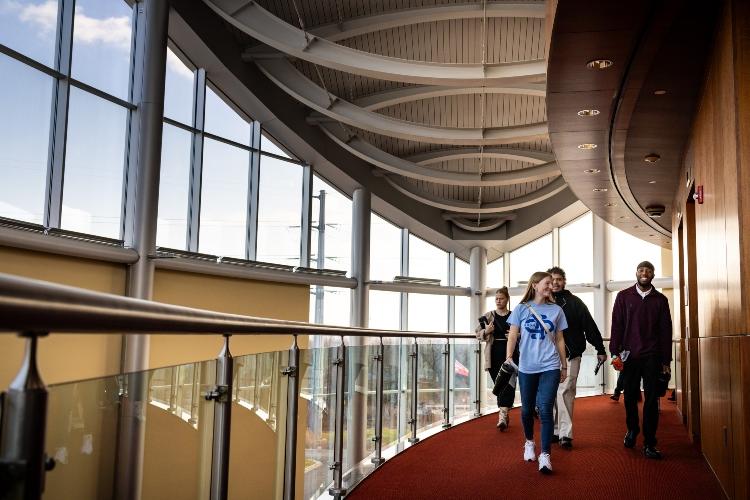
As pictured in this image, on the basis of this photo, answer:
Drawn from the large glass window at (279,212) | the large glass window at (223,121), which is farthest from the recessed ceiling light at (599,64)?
the large glass window at (279,212)

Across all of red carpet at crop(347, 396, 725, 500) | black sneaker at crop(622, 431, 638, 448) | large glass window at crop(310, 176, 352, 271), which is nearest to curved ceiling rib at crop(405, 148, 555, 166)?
large glass window at crop(310, 176, 352, 271)

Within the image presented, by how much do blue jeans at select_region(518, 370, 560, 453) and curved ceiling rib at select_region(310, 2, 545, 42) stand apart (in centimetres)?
939

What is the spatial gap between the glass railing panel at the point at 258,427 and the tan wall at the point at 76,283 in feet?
25.5

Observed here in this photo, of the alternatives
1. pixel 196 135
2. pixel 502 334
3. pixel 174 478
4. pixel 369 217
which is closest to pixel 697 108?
pixel 502 334

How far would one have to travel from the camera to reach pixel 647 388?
6.41 metres

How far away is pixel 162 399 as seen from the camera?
2285mm

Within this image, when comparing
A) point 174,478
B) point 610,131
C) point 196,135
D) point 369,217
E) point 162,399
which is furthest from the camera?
point 369,217

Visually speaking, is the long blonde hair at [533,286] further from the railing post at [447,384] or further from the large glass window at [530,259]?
the large glass window at [530,259]

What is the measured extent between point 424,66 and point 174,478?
11028 millimetres

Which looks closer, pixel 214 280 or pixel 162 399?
pixel 162 399

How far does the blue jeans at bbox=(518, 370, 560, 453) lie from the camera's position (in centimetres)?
561

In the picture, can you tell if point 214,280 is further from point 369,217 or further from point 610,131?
point 610,131

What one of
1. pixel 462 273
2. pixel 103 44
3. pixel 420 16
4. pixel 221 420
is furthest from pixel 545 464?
pixel 462 273

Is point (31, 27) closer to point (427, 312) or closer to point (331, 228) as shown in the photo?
point (331, 228)
